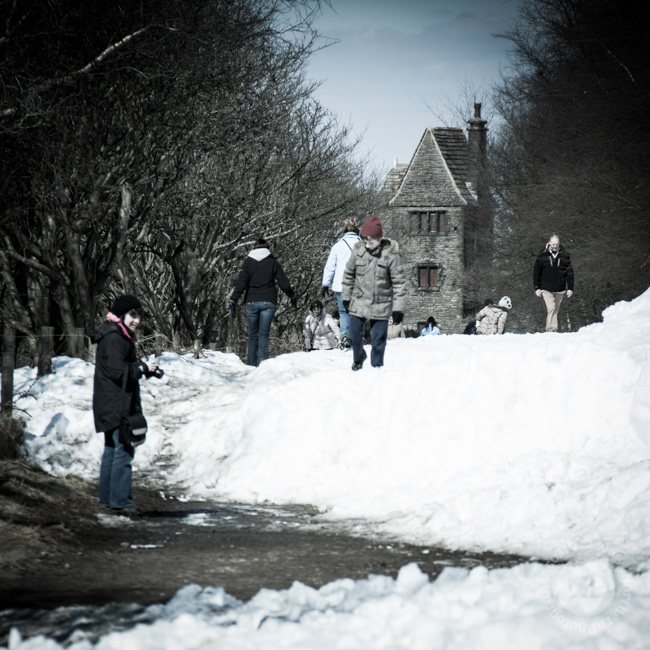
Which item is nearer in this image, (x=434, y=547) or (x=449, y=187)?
(x=434, y=547)

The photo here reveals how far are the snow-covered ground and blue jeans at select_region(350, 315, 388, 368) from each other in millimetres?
515

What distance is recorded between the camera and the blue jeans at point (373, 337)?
10.8 metres

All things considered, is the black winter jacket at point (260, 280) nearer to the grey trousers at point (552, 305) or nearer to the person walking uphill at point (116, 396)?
the grey trousers at point (552, 305)

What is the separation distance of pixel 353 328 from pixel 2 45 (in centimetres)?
633

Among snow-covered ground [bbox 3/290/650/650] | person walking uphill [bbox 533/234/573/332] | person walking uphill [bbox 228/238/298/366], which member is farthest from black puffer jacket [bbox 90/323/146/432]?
person walking uphill [bbox 533/234/573/332]

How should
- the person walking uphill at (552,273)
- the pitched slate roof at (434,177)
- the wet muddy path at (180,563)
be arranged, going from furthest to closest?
1. the pitched slate roof at (434,177)
2. the person walking uphill at (552,273)
3. the wet muddy path at (180,563)

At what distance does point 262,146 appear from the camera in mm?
23984

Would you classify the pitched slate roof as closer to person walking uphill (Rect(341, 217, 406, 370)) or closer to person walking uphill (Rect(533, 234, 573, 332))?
person walking uphill (Rect(533, 234, 573, 332))

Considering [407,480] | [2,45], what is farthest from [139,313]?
[2,45]

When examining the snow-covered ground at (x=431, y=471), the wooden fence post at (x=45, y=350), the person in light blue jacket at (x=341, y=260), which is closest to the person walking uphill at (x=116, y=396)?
the snow-covered ground at (x=431, y=471)

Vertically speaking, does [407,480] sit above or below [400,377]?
below

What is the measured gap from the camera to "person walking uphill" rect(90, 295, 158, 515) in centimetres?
737

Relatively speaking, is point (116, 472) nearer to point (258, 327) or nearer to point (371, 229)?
point (371, 229)

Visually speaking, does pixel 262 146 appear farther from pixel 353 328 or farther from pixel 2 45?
pixel 353 328
